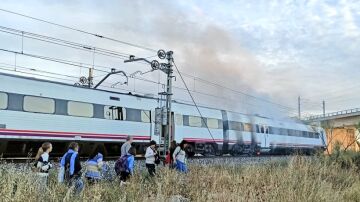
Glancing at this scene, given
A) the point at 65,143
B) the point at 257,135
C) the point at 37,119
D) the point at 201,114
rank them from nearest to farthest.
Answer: the point at 37,119 → the point at 65,143 → the point at 201,114 → the point at 257,135

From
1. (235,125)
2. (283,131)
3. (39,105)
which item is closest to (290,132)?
(283,131)

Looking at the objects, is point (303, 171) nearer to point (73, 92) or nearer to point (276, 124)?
point (73, 92)

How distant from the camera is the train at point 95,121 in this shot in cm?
1719

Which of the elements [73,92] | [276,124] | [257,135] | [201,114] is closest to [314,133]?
[276,124]

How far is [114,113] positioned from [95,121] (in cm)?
145

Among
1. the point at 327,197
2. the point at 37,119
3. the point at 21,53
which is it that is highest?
the point at 21,53

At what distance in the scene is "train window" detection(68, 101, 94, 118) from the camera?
759 inches

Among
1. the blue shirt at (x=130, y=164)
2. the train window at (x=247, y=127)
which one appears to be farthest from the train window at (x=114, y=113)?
the train window at (x=247, y=127)

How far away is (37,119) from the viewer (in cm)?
1781

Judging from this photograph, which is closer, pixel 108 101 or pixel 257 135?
pixel 108 101

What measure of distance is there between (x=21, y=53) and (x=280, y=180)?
15.1 metres

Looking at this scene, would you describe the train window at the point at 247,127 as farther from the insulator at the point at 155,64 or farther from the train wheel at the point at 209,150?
the insulator at the point at 155,64

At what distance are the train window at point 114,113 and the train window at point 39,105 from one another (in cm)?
311

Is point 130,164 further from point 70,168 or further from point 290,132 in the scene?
point 290,132
